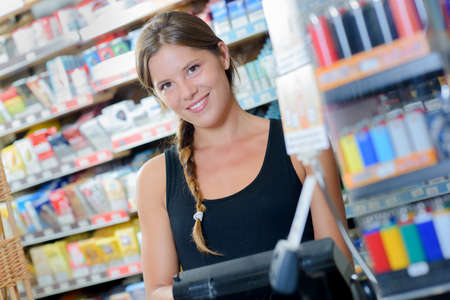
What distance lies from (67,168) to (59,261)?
0.68 meters

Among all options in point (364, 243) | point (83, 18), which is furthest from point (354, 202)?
point (83, 18)

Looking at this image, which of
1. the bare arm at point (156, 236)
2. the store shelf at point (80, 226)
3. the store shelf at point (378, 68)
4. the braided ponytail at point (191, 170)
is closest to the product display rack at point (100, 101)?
the store shelf at point (80, 226)

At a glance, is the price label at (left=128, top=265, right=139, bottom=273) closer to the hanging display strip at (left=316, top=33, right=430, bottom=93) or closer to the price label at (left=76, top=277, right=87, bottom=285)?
the price label at (left=76, top=277, right=87, bottom=285)

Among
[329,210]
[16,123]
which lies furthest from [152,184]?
Result: [16,123]

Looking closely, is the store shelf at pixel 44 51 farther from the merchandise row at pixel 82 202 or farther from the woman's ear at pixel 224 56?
the woman's ear at pixel 224 56

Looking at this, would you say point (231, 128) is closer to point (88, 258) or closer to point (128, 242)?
point (128, 242)

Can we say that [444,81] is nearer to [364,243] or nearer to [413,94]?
[413,94]

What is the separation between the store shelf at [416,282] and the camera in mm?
740

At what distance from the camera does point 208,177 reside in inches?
64.7

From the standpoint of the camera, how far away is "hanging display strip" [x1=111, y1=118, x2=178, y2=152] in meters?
3.01

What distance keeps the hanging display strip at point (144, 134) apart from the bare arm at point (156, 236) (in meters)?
1.25

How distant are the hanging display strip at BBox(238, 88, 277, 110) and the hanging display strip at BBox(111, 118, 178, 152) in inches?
18.3

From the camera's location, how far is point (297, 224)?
76 centimetres

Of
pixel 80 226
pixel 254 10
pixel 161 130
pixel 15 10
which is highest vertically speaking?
pixel 15 10
